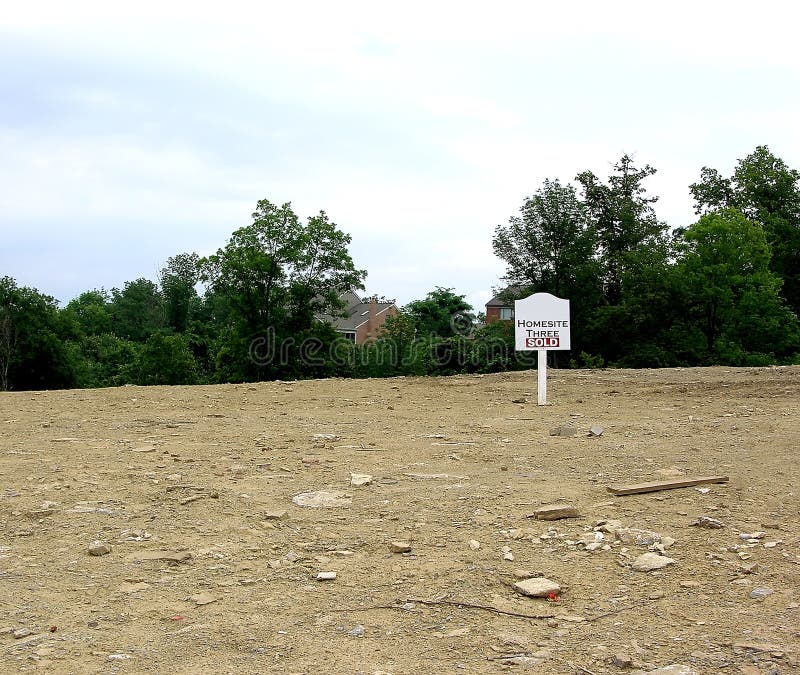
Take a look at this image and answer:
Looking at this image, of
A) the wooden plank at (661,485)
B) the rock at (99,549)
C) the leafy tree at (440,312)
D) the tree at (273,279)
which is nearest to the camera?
the rock at (99,549)

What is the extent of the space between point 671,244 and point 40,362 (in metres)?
35.8

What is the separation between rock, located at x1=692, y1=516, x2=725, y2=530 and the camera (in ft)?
14.7

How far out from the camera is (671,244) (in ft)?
130

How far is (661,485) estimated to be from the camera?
5.31 m

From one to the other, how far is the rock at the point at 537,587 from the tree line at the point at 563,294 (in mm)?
25402

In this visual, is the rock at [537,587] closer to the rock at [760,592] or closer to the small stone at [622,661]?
the small stone at [622,661]

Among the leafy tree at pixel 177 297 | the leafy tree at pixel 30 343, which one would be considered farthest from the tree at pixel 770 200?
the leafy tree at pixel 177 297

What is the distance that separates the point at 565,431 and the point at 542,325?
319cm

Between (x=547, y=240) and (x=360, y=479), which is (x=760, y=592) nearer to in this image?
(x=360, y=479)

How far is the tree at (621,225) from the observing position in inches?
1497

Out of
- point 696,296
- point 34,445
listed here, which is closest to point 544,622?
point 34,445

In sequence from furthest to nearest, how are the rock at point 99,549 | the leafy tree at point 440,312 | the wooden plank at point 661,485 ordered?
the leafy tree at point 440,312 < the wooden plank at point 661,485 < the rock at point 99,549

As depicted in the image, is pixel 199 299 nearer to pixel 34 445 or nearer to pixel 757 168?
pixel 757 168

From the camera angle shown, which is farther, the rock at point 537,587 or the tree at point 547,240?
the tree at point 547,240
